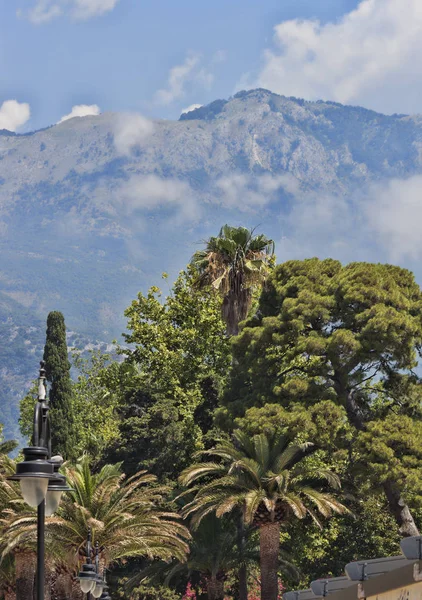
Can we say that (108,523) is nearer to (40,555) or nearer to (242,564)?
(242,564)

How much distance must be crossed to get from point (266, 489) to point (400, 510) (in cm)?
501

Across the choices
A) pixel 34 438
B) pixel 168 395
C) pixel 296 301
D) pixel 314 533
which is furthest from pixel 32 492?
pixel 168 395

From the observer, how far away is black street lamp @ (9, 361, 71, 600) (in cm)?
1062

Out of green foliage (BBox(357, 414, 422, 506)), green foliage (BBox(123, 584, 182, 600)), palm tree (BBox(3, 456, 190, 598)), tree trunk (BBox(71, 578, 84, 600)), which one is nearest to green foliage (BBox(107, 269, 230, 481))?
green foliage (BBox(123, 584, 182, 600))

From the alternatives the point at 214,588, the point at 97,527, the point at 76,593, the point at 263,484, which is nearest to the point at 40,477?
the point at 97,527

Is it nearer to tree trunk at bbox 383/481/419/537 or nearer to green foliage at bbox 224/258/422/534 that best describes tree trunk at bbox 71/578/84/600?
green foliage at bbox 224/258/422/534

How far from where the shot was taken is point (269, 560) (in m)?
37.1

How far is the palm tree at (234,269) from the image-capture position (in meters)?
43.9

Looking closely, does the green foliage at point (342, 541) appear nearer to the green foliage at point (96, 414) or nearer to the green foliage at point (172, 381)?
the green foliage at point (172, 381)

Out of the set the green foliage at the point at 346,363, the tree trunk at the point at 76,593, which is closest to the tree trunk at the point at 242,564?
the green foliage at the point at 346,363

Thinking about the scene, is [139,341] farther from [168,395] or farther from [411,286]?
[411,286]

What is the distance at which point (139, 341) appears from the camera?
5212 cm

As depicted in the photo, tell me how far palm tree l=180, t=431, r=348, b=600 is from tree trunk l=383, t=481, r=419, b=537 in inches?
72.1

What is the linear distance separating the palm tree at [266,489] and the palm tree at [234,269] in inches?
309
